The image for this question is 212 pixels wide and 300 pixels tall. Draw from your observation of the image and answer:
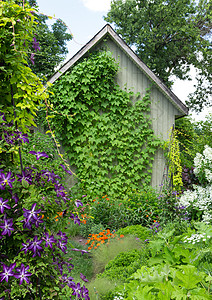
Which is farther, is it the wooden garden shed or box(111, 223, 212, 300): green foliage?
the wooden garden shed

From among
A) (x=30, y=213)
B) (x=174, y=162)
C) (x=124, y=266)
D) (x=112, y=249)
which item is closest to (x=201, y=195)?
(x=174, y=162)

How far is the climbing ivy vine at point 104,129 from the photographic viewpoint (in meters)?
6.61

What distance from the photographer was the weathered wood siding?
22.5ft

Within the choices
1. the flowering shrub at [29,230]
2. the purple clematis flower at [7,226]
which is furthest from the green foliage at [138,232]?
the purple clematis flower at [7,226]

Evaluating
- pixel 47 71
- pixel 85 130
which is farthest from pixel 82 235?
pixel 47 71

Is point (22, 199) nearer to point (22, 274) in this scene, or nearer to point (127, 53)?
point (22, 274)

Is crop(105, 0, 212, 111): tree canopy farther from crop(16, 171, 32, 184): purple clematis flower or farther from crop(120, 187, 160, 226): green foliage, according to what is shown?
crop(16, 171, 32, 184): purple clematis flower

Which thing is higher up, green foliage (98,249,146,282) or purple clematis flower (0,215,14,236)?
purple clematis flower (0,215,14,236)

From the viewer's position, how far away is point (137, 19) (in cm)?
1600

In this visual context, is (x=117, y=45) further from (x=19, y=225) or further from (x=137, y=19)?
(x=137, y=19)

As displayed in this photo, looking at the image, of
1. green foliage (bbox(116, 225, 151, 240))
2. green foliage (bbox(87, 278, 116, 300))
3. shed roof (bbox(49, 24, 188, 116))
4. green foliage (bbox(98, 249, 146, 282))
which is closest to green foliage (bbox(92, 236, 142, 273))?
green foliage (bbox(116, 225, 151, 240))

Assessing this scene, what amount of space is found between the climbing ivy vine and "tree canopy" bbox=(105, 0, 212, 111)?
948 centimetres

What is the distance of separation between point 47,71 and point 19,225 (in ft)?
43.1

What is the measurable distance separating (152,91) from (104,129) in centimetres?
160
